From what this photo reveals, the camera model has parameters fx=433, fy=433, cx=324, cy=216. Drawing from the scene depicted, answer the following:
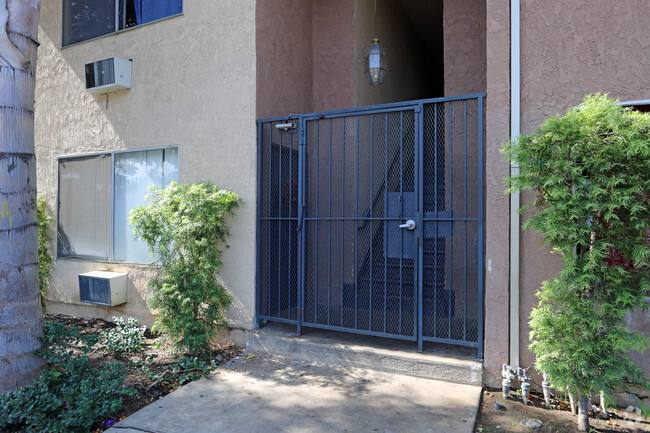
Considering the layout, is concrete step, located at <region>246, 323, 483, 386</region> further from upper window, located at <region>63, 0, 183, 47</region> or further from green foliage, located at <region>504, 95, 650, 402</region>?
upper window, located at <region>63, 0, 183, 47</region>

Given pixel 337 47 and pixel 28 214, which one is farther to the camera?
pixel 337 47

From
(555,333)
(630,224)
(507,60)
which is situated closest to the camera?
(630,224)

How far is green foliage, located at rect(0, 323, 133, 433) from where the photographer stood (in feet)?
10.4

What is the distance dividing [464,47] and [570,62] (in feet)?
6.21

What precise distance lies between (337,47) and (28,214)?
4284 mm

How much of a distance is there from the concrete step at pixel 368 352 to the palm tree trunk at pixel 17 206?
2067 millimetres

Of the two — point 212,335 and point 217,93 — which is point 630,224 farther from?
point 217,93

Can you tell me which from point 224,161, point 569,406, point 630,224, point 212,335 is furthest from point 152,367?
point 630,224

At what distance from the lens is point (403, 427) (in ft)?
10.2

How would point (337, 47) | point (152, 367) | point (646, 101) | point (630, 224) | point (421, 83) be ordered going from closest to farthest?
point (630, 224)
point (646, 101)
point (152, 367)
point (337, 47)
point (421, 83)

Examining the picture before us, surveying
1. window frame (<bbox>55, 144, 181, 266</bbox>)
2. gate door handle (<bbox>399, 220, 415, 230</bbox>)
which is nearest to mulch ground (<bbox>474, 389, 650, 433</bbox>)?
gate door handle (<bbox>399, 220, 415, 230</bbox>)

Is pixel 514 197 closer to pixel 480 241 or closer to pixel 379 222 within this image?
pixel 480 241

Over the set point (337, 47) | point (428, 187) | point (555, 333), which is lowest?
point (555, 333)

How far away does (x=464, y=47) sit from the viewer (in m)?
5.20
